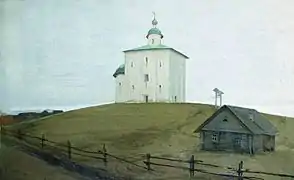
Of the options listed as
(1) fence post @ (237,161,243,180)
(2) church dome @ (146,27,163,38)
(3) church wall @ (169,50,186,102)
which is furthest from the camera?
(2) church dome @ (146,27,163,38)

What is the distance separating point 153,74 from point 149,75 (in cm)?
2

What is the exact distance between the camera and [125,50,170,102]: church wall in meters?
2.68

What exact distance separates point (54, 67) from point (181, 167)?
3.14 feet

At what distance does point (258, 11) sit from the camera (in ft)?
8.45

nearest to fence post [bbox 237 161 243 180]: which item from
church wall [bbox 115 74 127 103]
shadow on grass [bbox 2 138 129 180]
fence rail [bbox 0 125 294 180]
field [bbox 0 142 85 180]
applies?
fence rail [bbox 0 125 294 180]

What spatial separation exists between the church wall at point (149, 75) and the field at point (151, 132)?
0.05 meters

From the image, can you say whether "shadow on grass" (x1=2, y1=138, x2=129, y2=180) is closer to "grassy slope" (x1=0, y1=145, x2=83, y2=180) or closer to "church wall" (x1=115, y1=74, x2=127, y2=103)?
"grassy slope" (x1=0, y1=145, x2=83, y2=180)

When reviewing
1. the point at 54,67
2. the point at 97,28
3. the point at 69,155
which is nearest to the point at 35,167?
the point at 69,155

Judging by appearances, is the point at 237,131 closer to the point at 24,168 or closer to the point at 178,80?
the point at 178,80

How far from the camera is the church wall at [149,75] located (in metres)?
2.68

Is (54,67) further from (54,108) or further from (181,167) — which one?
(181,167)

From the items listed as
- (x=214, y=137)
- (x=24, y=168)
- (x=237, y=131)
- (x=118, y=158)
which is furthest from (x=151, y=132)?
(x=24, y=168)

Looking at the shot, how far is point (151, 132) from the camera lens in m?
2.70

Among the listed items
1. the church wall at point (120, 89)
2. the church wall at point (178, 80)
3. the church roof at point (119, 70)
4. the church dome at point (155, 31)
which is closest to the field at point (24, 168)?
the church wall at point (120, 89)
